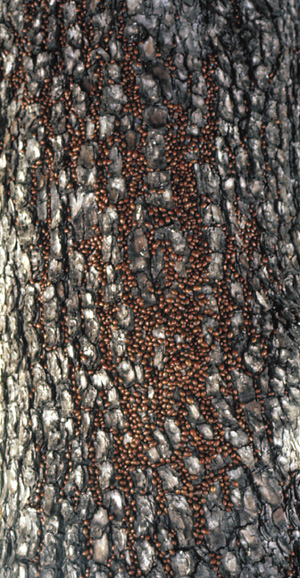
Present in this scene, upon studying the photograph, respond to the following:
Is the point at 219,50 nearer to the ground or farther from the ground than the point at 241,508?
farther from the ground

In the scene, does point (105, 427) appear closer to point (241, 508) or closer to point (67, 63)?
point (241, 508)

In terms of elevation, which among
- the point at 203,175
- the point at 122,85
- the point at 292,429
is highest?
the point at 122,85

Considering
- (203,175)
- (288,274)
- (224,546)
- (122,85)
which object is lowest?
(224,546)

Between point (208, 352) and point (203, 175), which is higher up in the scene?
point (203, 175)

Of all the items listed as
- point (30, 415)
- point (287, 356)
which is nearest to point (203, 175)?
point (287, 356)

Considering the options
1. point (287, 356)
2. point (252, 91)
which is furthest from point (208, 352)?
point (252, 91)

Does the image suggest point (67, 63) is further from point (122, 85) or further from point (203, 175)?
point (203, 175)
